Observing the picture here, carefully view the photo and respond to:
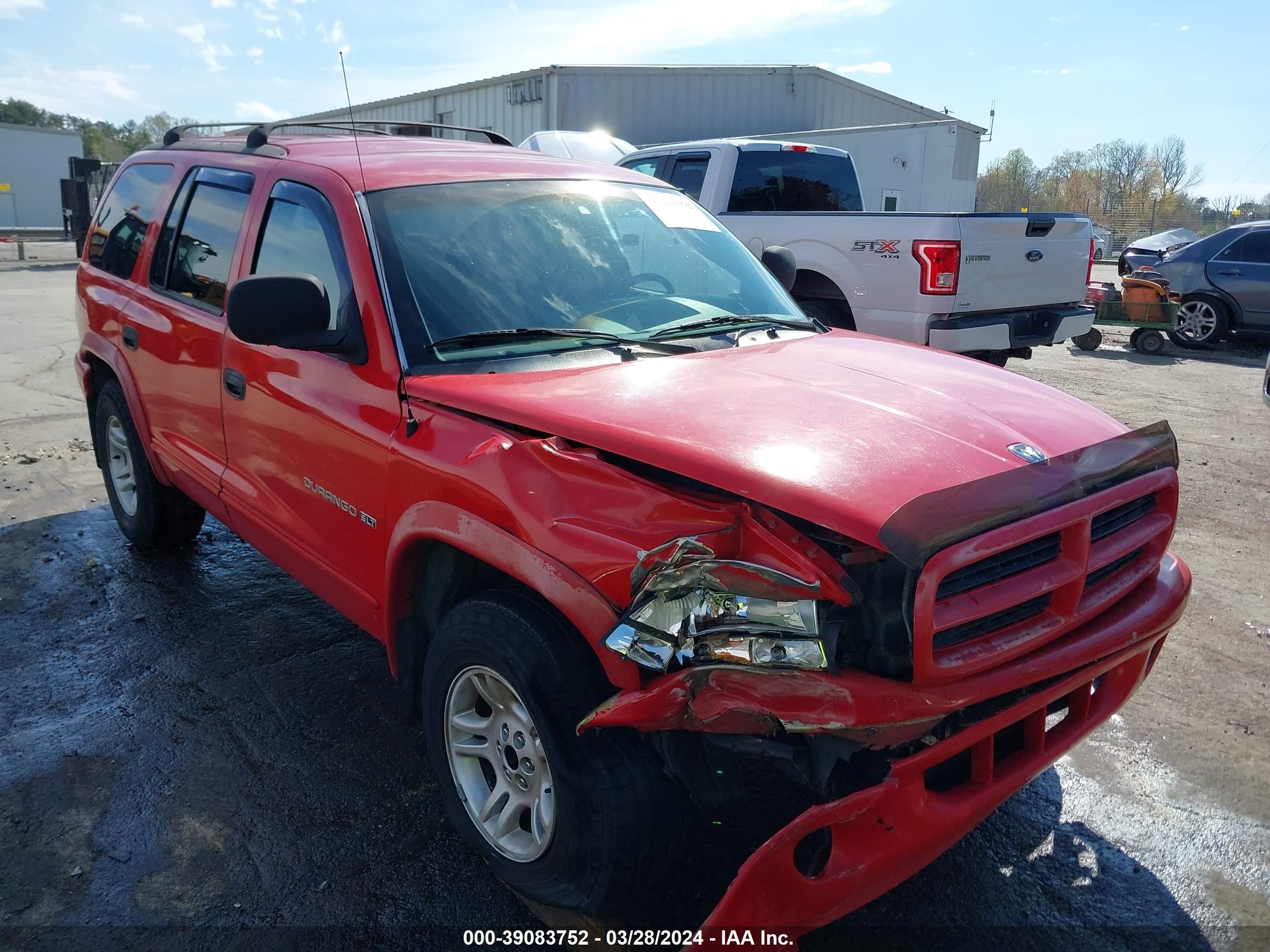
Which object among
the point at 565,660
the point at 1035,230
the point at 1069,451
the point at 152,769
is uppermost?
the point at 1035,230

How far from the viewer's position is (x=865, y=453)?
2.20 meters

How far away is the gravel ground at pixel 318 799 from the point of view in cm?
260

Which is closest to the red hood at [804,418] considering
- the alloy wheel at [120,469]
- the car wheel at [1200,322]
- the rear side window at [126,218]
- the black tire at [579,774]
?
the black tire at [579,774]

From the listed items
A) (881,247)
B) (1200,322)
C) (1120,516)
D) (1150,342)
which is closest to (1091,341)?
(1150,342)

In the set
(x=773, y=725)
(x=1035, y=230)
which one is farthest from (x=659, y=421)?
(x=1035, y=230)

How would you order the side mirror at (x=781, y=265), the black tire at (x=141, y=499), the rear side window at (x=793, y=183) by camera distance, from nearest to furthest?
1. the side mirror at (x=781, y=265)
2. the black tire at (x=141, y=499)
3. the rear side window at (x=793, y=183)

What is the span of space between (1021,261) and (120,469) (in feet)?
21.1

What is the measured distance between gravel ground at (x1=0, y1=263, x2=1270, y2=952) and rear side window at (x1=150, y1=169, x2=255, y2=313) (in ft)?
4.91

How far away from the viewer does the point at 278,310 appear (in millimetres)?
2750

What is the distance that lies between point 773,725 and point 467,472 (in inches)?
40.5

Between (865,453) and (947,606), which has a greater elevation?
(865,453)

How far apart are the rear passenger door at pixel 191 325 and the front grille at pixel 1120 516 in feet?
10.1

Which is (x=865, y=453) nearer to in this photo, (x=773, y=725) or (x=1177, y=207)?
(x=773, y=725)

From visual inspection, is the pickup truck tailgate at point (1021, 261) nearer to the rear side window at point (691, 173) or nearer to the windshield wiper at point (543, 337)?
the rear side window at point (691, 173)
